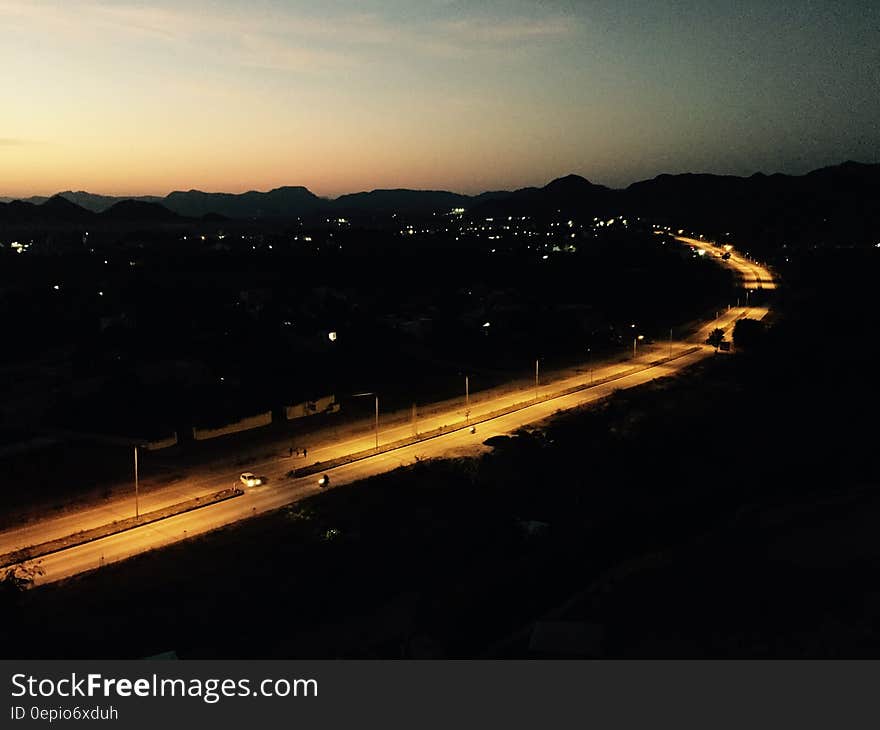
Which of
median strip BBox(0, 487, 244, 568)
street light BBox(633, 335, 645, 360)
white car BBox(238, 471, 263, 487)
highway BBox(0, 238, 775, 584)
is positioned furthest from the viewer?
street light BBox(633, 335, 645, 360)

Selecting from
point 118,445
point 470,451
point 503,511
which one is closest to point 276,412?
point 118,445

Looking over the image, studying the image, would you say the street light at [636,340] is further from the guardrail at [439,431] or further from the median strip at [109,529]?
the median strip at [109,529]

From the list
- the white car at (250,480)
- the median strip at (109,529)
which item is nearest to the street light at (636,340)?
the white car at (250,480)

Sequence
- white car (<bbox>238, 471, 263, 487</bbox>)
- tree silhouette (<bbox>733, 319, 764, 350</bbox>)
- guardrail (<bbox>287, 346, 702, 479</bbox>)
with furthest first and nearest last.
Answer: tree silhouette (<bbox>733, 319, 764, 350</bbox>) → guardrail (<bbox>287, 346, 702, 479</bbox>) → white car (<bbox>238, 471, 263, 487</bbox>)

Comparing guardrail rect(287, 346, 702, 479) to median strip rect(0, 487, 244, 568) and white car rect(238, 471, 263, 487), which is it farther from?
median strip rect(0, 487, 244, 568)

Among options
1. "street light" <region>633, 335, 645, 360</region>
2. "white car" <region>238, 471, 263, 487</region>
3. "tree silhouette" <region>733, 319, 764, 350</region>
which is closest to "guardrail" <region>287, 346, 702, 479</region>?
"white car" <region>238, 471, 263, 487</region>

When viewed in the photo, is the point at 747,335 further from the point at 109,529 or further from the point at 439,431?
the point at 109,529
